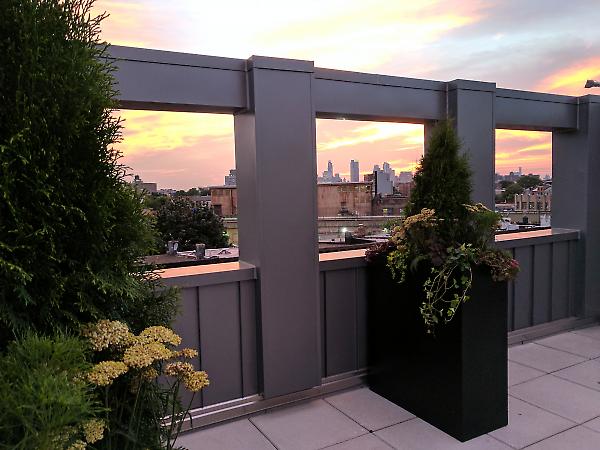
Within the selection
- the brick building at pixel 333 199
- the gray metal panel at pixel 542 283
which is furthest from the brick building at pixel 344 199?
the gray metal panel at pixel 542 283

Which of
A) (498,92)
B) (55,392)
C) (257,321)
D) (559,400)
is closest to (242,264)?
(257,321)

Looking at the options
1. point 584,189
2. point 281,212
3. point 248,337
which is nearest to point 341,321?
point 248,337

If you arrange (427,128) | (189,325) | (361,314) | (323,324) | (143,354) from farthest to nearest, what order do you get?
(427,128)
(361,314)
(323,324)
(189,325)
(143,354)

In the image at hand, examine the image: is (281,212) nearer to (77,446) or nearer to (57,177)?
(57,177)

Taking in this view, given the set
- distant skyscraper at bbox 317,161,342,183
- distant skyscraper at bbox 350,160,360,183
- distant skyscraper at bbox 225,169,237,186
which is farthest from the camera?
distant skyscraper at bbox 350,160,360,183

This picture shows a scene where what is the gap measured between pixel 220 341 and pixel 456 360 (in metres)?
1.45

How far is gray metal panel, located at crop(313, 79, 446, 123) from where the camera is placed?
3061 millimetres

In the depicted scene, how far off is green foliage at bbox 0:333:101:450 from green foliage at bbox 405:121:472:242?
7.56 ft

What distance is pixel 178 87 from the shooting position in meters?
2.57

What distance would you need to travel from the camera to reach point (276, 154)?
2.83 metres


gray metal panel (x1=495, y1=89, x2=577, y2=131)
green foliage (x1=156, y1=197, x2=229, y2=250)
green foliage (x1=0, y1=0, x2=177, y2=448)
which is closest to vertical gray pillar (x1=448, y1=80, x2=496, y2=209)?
gray metal panel (x1=495, y1=89, x2=577, y2=131)

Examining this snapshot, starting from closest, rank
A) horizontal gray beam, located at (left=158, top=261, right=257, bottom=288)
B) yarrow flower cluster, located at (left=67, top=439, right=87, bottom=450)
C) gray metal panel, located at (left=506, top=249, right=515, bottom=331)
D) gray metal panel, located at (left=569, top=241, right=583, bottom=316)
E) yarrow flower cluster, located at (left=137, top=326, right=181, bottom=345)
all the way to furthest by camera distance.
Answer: yarrow flower cluster, located at (left=67, top=439, right=87, bottom=450) < yarrow flower cluster, located at (left=137, top=326, right=181, bottom=345) < horizontal gray beam, located at (left=158, top=261, right=257, bottom=288) < gray metal panel, located at (left=506, top=249, right=515, bottom=331) < gray metal panel, located at (left=569, top=241, right=583, bottom=316)

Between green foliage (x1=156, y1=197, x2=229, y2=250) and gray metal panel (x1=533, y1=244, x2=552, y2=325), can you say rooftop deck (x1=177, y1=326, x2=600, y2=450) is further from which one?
green foliage (x1=156, y1=197, x2=229, y2=250)

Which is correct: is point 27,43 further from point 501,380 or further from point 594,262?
point 594,262
